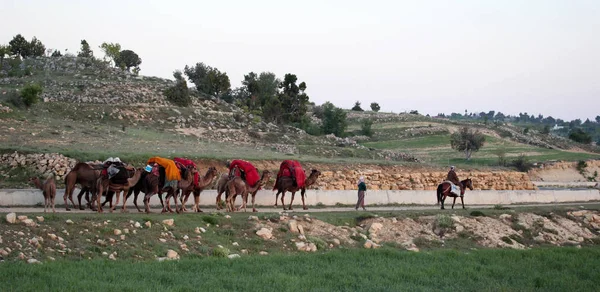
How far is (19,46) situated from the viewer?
3996 inches

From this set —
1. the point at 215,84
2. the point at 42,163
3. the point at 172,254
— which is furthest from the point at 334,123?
the point at 172,254

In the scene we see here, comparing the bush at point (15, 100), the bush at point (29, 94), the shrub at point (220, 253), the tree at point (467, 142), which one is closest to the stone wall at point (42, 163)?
the shrub at point (220, 253)

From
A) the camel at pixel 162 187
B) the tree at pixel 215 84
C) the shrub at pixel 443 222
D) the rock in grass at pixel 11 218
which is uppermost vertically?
the tree at pixel 215 84

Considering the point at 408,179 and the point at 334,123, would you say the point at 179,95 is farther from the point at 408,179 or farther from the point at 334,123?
the point at 408,179

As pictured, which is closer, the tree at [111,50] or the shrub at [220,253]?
the shrub at [220,253]

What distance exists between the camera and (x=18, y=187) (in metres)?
29.4

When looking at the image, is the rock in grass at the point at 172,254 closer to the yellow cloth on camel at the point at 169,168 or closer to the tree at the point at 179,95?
the yellow cloth on camel at the point at 169,168

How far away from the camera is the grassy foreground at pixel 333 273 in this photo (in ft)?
45.1

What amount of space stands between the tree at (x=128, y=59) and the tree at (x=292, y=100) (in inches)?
1233

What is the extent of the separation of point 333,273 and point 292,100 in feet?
238

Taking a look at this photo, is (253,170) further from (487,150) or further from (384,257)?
(487,150)

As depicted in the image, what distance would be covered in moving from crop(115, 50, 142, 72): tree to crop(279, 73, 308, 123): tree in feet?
103

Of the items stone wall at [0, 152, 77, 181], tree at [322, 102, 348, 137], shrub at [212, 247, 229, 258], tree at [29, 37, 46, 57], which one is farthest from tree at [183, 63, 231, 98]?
shrub at [212, 247, 229, 258]

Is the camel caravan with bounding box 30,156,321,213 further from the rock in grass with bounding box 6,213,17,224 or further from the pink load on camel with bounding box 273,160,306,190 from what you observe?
the rock in grass with bounding box 6,213,17,224
